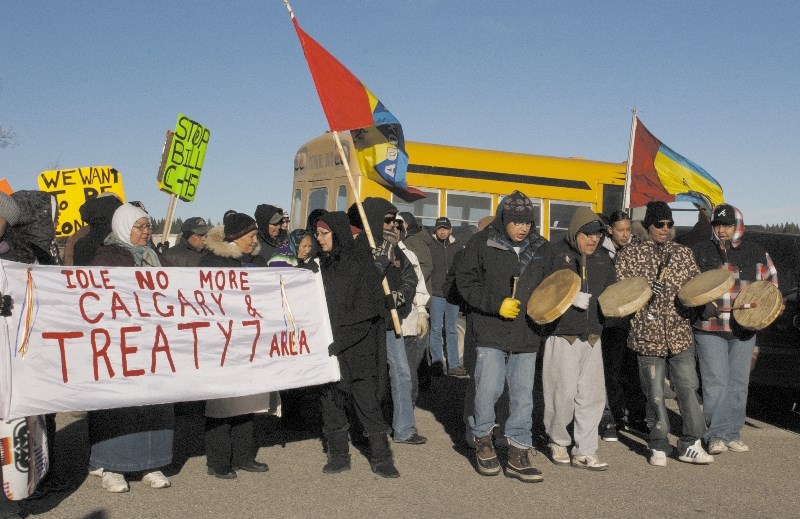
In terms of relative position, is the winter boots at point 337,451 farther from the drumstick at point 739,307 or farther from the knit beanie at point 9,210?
the drumstick at point 739,307

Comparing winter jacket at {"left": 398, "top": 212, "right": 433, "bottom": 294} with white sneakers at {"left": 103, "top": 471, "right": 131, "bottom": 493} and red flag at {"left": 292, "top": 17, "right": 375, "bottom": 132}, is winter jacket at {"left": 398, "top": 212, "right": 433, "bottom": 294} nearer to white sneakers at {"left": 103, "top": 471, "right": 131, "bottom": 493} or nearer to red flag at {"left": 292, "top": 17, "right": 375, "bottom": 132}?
red flag at {"left": 292, "top": 17, "right": 375, "bottom": 132}

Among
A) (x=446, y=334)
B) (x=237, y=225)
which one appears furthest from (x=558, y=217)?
(x=237, y=225)

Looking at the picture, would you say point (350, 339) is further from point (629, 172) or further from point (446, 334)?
point (629, 172)

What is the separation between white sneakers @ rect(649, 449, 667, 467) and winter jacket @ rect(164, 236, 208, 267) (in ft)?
17.0

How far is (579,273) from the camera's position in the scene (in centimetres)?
759

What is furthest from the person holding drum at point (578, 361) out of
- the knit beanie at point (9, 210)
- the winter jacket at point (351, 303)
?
the knit beanie at point (9, 210)

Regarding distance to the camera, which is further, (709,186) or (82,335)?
(709,186)

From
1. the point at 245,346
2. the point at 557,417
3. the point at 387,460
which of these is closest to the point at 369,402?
the point at 387,460

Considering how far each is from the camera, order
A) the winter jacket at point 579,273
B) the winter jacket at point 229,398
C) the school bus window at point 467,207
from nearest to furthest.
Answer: the winter jacket at point 229,398
the winter jacket at point 579,273
the school bus window at point 467,207

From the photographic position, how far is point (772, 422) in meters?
9.80

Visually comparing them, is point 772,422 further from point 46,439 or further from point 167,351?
point 46,439

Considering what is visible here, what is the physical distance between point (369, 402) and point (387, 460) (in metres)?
0.44

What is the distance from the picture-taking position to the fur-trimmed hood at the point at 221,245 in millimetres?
6911

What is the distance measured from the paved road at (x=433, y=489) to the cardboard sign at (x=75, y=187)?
13.2 feet
